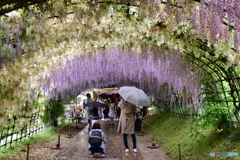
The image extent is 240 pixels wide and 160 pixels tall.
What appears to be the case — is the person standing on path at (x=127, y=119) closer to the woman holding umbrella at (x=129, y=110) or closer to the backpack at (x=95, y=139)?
the woman holding umbrella at (x=129, y=110)

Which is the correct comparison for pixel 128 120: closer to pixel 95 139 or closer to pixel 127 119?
pixel 127 119

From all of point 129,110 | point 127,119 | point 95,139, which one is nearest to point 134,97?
point 129,110

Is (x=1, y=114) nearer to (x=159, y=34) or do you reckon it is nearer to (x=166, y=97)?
(x=159, y=34)

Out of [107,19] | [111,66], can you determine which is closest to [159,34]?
[107,19]

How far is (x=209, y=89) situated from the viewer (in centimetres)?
615

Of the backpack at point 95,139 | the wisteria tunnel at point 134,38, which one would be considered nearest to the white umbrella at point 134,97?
the backpack at point 95,139

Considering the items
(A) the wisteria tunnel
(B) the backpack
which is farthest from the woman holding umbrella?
(A) the wisteria tunnel

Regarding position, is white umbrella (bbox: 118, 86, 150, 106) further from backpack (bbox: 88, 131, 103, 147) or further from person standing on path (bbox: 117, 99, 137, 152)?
backpack (bbox: 88, 131, 103, 147)

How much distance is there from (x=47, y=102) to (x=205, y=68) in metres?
6.79

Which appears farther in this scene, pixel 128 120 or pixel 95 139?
pixel 128 120

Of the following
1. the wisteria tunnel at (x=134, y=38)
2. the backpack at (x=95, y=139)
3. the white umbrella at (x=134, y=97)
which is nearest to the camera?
the wisteria tunnel at (x=134, y=38)

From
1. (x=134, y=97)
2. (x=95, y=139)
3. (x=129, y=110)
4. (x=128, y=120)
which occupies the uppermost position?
(x=134, y=97)

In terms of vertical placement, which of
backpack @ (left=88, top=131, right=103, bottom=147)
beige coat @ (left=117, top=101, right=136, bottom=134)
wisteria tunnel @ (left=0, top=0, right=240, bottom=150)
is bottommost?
backpack @ (left=88, top=131, right=103, bottom=147)

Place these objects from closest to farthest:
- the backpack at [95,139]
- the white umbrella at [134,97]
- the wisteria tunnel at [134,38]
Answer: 1. the wisteria tunnel at [134,38]
2. the backpack at [95,139]
3. the white umbrella at [134,97]
